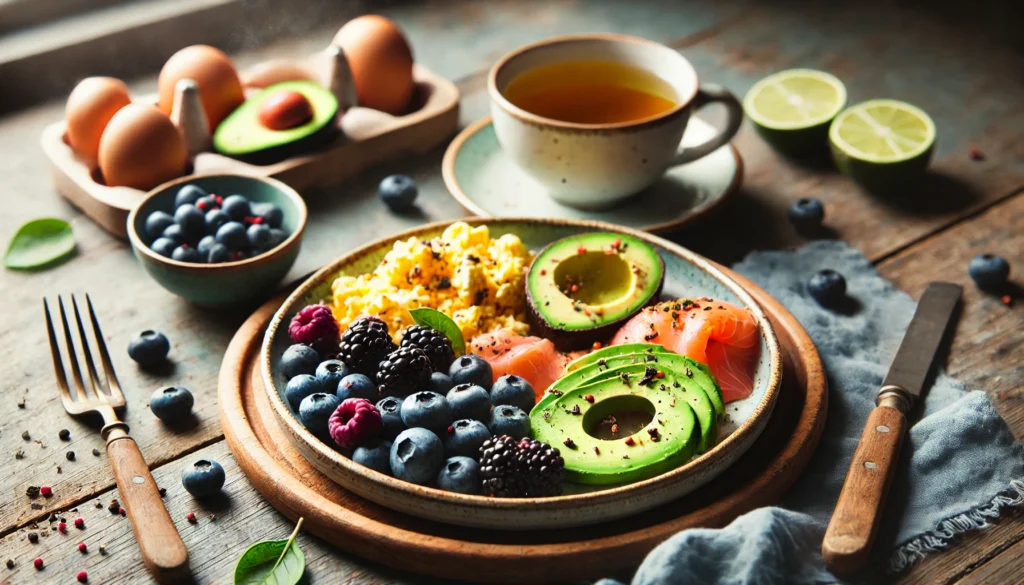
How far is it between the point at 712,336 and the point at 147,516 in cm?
89

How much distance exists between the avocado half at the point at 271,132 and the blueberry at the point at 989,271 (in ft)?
4.61

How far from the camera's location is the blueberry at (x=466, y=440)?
1415 millimetres

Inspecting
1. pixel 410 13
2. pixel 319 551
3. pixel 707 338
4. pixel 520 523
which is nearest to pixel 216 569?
Result: pixel 319 551

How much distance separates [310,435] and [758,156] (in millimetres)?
1434

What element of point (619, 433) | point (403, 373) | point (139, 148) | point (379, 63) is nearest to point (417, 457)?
point (403, 373)

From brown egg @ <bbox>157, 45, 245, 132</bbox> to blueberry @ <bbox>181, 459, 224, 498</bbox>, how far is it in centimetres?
106

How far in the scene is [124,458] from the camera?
1488 millimetres

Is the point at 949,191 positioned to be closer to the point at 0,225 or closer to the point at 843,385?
the point at 843,385

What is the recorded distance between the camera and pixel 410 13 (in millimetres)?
3092

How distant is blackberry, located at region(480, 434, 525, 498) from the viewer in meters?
1.34

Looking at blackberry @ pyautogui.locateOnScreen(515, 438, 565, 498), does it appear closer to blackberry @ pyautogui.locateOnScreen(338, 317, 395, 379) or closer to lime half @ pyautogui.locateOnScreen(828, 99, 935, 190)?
blackberry @ pyautogui.locateOnScreen(338, 317, 395, 379)

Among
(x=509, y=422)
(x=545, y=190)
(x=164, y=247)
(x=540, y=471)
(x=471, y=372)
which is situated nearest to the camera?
(x=540, y=471)

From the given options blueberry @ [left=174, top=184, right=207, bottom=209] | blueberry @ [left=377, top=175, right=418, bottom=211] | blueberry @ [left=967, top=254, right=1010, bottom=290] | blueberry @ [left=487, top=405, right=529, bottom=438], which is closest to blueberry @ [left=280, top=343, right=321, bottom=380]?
blueberry @ [left=487, top=405, right=529, bottom=438]

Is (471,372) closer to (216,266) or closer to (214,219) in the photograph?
(216,266)
